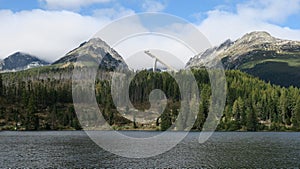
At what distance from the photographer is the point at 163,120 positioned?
6698 inches

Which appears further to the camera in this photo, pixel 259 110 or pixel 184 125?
pixel 259 110

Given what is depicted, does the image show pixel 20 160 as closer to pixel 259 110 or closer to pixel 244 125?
pixel 244 125

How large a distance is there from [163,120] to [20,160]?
115 meters

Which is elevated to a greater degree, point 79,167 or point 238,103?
point 238,103

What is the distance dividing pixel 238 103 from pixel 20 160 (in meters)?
135

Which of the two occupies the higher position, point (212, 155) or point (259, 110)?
point (259, 110)

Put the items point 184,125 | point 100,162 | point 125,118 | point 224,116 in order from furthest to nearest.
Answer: point 125,118 → point 224,116 → point 184,125 → point 100,162

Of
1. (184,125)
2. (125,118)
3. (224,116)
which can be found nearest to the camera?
(184,125)

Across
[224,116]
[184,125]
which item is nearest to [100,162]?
[184,125]

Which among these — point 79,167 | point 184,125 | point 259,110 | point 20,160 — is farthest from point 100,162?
point 259,110

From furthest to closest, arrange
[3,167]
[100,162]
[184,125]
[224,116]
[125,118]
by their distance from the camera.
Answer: [125,118], [224,116], [184,125], [100,162], [3,167]

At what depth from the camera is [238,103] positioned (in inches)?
7082

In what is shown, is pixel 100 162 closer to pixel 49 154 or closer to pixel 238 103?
pixel 49 154

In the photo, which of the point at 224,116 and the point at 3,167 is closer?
the point at 3,167
